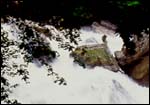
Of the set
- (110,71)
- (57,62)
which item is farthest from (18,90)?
(110,71)

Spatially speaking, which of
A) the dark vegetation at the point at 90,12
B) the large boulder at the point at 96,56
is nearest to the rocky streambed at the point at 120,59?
the large boulder at the point at 96,56

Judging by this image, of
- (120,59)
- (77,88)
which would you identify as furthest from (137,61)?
(77,88)

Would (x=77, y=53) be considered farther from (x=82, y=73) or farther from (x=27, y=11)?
(x=27, y=11)

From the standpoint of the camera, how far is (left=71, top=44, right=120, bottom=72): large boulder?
35.0 feet

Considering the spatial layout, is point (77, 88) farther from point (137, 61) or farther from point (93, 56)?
point (137, 61)

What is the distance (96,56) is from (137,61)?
1.64m

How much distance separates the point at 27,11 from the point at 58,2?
1.06 ft

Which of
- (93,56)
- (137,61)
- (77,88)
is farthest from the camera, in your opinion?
(137,61)

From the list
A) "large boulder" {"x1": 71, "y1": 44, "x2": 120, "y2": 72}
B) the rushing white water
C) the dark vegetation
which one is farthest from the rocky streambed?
the dark vegetation

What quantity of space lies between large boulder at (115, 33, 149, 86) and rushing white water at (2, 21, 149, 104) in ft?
1.46

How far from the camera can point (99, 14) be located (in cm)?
275

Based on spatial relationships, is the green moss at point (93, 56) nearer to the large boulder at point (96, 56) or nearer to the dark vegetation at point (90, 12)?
the large boulder at point (96, 56)

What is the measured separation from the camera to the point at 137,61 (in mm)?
12039

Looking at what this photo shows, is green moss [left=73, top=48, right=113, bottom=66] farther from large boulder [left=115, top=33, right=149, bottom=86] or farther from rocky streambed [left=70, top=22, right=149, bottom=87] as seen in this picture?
large boulder [left=115, top=33, right=149, bottom=86]
